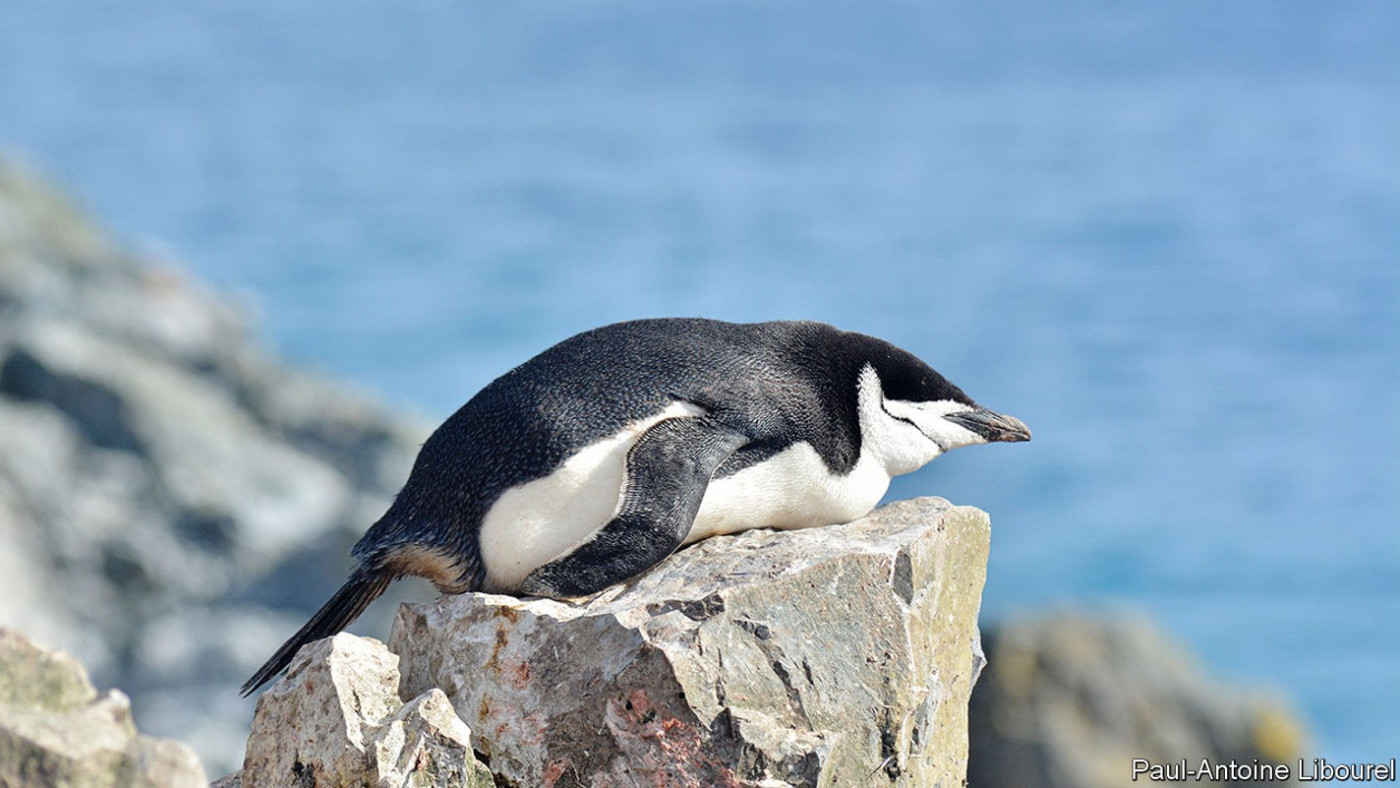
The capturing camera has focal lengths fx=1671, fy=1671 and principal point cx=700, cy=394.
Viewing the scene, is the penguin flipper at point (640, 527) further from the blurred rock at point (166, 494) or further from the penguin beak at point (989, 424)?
the blurred rock at point (166, 494)

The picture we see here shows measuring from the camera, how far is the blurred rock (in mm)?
10531

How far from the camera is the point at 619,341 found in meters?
4.61

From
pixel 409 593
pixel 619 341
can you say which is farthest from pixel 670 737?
pixel 409 593

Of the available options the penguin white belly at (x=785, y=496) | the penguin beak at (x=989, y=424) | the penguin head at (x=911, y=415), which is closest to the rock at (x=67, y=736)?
the penguin white belly at (x=785, y=496)

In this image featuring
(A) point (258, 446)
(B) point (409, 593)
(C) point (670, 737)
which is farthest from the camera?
Result: (A) point (258, 446)

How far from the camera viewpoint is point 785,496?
4605 millimetres

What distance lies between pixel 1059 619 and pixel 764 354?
430 cm

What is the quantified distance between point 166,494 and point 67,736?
8.47 metres

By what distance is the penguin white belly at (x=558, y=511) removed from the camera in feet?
14.1

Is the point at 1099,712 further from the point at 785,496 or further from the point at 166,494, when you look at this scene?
the point at 166,494

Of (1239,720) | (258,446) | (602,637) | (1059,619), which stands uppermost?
(258,446)

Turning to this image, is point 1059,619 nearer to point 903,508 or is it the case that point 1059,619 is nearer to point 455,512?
point 903,508

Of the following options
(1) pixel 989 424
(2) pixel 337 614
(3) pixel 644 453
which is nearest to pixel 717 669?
(3) pixel 644 453

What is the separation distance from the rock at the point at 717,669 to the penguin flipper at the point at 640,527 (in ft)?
0.20
